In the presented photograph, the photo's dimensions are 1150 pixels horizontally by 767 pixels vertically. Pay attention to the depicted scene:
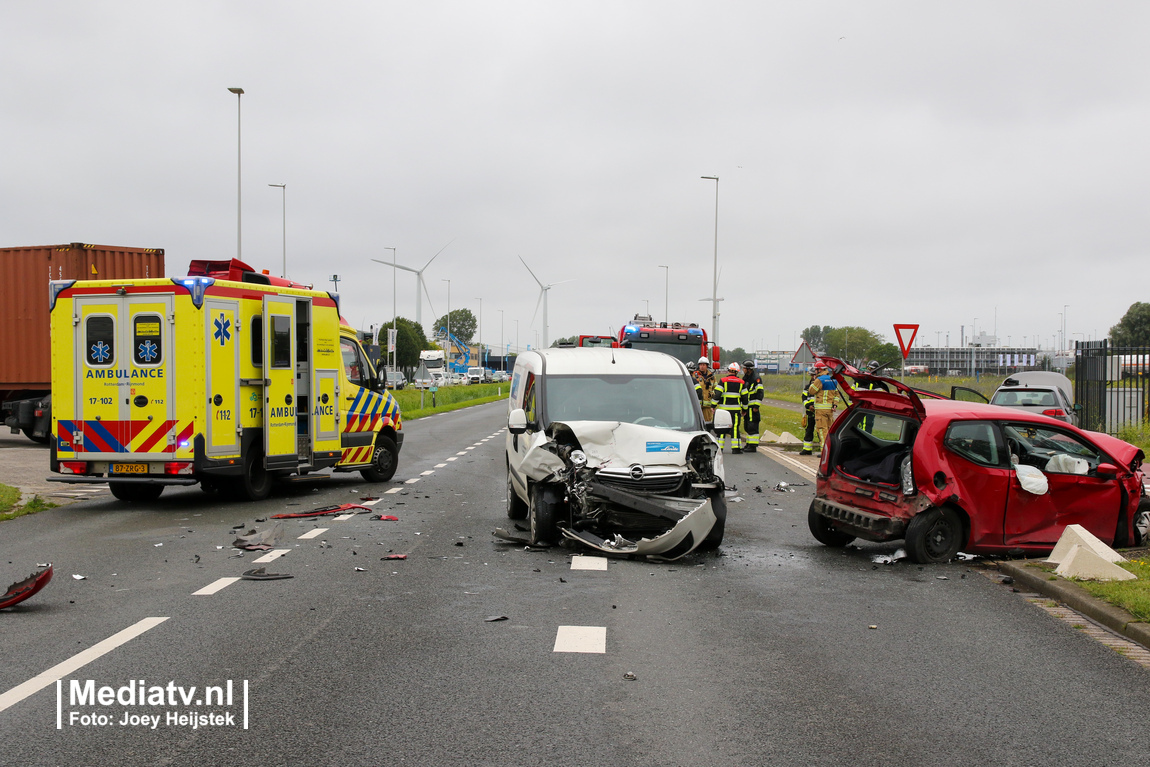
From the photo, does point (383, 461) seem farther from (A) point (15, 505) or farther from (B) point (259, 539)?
(B) point (259, 539)

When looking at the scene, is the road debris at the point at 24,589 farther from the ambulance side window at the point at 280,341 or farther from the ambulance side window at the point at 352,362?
the ambulance side window at the point at 352,362

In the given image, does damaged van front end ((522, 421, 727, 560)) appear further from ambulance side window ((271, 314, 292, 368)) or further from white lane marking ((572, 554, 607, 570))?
ambulance side window ((271, 314, 292, 368))

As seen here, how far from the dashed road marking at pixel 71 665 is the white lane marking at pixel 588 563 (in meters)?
3.35

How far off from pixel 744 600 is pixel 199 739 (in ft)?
13.6

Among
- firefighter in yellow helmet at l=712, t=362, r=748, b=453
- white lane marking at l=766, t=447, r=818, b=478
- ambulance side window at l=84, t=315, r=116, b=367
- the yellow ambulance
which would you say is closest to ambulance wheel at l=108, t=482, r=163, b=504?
the yellow ambulance

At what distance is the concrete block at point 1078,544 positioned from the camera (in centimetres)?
801

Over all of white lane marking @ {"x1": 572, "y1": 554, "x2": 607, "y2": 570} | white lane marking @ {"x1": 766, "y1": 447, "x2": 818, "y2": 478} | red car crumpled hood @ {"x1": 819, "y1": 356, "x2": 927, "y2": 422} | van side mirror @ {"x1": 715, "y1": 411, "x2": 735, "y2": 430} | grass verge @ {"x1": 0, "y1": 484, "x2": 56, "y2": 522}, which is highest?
red car crumpled hood @ {"x1": 819, "y1": 356, "x2": 927, "y2": 422}

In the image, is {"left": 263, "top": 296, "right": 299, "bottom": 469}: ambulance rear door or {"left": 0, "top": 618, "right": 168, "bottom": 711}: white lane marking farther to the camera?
{"left": 263, "top": 296, "right": 299, "bottom": 469}: ambulance rear door

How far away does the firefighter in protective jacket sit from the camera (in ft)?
72.1

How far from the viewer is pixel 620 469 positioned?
913 centimetres

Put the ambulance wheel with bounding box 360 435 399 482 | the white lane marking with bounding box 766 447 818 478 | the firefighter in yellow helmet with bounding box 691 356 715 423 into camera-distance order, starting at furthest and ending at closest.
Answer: the firefighter in yellow helmet with bounding box 691 356 715 423 < the white lane marking with bounding box 766 447 818 478 < the ambulance wheel with bounding box 360 435 399 482

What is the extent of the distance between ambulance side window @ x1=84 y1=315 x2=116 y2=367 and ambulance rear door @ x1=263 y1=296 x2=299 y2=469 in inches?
68.7

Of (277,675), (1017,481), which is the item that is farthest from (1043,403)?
(277,675)

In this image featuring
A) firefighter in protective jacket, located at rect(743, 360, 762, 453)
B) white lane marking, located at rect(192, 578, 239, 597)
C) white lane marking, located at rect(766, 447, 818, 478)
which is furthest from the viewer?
firefighter in protective jacket, located at rect(743, 360, 762, 453)
